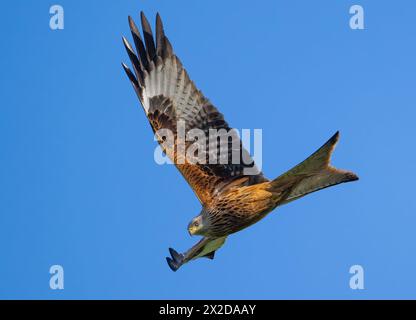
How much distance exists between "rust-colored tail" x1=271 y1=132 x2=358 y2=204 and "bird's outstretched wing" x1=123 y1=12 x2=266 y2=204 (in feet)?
1.72

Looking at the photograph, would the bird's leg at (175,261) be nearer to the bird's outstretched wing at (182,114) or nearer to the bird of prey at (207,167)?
the bird of prey at (207,167)

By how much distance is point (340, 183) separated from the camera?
9766 millimetres

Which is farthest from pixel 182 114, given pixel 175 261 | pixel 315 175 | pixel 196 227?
pixel 315 175

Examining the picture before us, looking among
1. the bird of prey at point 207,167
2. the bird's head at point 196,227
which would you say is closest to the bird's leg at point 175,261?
the bird of prey at point 207,167

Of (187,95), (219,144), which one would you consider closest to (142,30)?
(187,95)

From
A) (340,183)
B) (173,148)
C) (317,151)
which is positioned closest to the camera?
(317,151)

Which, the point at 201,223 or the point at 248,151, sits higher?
the point at 248,151

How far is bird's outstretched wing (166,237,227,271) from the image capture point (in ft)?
34.5

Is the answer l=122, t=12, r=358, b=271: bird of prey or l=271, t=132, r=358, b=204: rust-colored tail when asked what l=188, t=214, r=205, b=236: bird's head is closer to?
l=122, t=12, r=358, b=271: bird of prey

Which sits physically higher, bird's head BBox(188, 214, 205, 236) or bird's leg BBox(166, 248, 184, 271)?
bird's head BBox(188, 214, 205, 236)

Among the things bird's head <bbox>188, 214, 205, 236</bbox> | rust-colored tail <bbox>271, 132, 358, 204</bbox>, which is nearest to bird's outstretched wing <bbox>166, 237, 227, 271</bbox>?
bird's head <bbox>188, 214, 205, 236</bbox>
